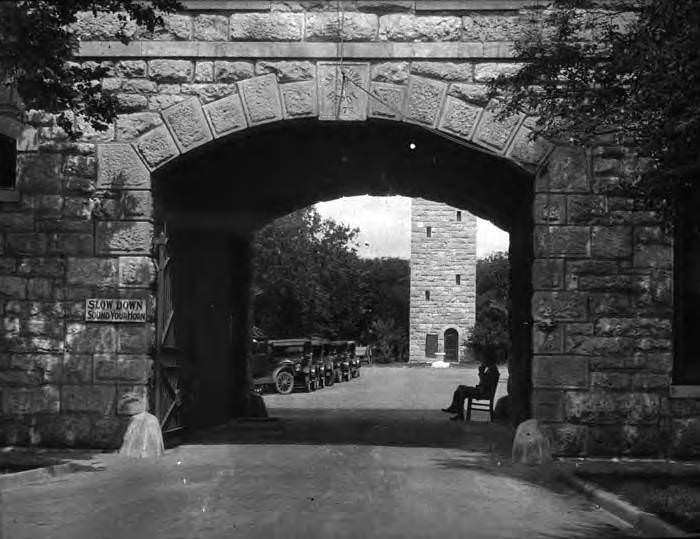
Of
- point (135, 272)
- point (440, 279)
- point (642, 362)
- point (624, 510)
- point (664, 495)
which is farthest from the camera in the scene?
point (440, 279)

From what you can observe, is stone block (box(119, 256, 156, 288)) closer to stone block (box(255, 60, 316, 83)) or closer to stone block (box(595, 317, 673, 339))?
stone block (box(255, 60, 316, 83))

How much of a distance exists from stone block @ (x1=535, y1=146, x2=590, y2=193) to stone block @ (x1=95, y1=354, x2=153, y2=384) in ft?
16.3

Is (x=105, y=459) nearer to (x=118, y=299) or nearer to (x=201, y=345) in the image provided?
(x=118, y=299)

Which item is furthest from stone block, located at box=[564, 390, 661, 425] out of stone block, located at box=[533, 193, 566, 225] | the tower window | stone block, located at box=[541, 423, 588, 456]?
the tower window

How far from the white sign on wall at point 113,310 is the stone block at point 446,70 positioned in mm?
4152

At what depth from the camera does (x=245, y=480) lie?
31.8ft

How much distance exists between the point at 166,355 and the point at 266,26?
4116 millimetres

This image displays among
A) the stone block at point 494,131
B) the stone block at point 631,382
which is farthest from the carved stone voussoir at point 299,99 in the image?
the stone block at point 631,382

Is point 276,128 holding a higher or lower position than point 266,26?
lower

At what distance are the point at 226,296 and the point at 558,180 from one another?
22.7 ft

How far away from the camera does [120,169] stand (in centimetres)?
1169

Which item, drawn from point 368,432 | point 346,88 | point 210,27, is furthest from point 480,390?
point 210,27

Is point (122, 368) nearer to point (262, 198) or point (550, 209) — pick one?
point (550, 209)

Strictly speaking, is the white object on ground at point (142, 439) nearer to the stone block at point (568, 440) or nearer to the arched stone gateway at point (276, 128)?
the arched stone gateway at point (276, 128)
